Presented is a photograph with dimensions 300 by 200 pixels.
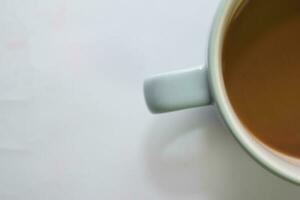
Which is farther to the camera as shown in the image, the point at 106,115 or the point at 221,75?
the point at 106,115

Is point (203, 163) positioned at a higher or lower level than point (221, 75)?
lower

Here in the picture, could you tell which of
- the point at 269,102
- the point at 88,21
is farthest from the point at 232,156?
the point at 88,21

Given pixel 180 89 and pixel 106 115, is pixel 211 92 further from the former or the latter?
pixel 106 115

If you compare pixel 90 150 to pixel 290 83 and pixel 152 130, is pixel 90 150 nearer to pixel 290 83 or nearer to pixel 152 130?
pixel 152 130

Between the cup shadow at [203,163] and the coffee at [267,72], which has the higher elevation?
the coffee at [267,72]

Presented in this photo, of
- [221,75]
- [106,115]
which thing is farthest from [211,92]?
[106,115]
